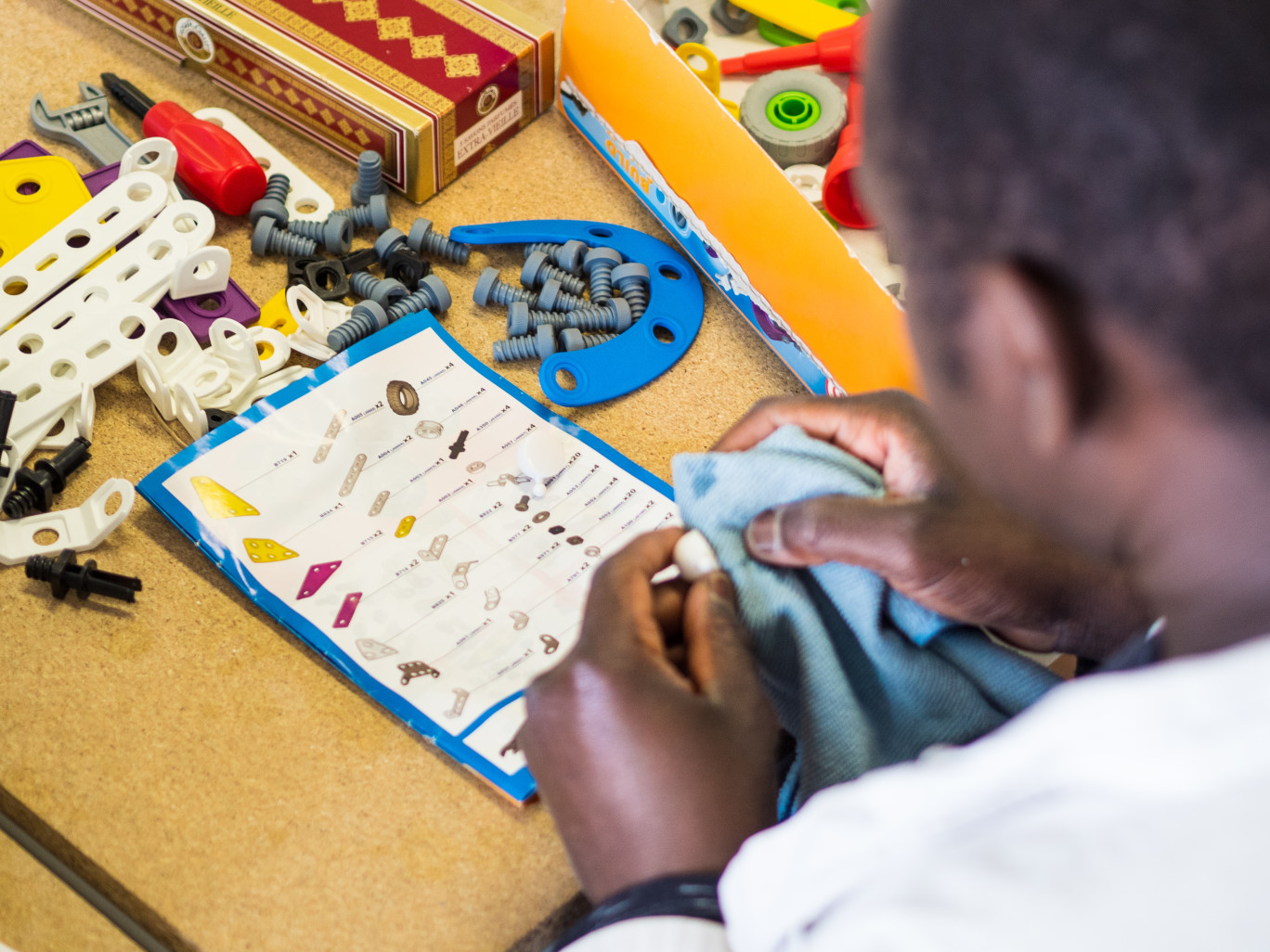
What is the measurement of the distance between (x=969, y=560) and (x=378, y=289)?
1.55 ft

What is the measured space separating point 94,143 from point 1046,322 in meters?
0.81

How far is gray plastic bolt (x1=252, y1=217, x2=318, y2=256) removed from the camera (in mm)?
770

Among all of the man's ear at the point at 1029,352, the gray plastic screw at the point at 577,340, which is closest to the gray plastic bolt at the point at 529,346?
the gray plastic screw at the point at 577,340

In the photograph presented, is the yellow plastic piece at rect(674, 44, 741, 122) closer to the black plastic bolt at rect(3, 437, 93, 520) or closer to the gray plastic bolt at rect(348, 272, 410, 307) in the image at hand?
the gray plastic bolt at rect(348, 272, 410, 307)

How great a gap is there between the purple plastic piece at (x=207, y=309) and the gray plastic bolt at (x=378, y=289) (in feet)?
0.24

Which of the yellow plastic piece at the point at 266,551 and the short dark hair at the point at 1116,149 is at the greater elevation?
the short dark hair at the point at 1116,149

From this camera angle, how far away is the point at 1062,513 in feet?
1.16

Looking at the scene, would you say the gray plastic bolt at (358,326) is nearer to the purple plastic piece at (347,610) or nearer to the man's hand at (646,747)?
the purple plastic piece at (347,610)

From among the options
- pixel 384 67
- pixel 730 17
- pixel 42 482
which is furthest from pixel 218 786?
pixel 730 17

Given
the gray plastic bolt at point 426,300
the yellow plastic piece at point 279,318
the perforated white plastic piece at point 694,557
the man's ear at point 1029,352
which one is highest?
the man's ear at point 1029,352

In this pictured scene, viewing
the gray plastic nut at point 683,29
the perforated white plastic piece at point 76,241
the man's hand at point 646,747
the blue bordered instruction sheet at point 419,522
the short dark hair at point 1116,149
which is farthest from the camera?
the gray plastic nut at point 683,29

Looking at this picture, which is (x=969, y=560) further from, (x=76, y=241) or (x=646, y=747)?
(x=76, y=241)

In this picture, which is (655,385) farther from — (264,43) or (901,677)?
(264,43)

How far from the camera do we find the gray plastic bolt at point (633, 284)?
779mm
